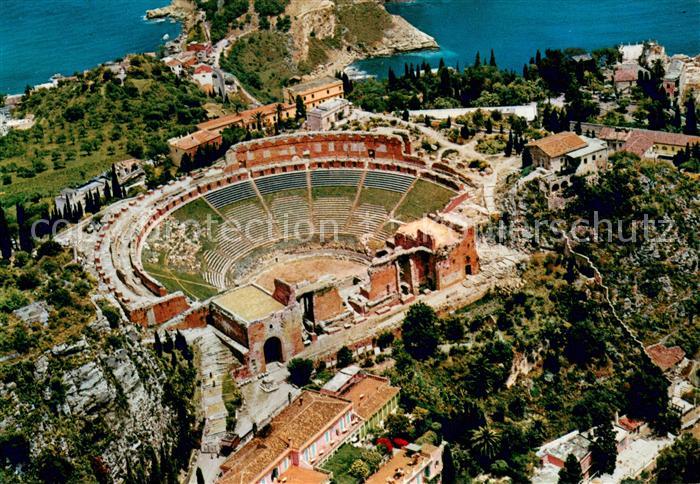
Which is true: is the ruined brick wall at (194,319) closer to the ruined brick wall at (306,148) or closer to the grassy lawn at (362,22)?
the ruined brick wall at (306,148)

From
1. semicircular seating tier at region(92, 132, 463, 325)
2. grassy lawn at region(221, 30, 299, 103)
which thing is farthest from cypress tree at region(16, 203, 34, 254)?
grassy lawn at region(221, 30, 299, 103)

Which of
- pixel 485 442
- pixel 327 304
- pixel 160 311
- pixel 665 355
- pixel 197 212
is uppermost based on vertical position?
pixel 197 212

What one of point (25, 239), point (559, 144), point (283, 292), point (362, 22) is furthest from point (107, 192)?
point (362, 22)

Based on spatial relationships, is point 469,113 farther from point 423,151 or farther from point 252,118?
point 252,118

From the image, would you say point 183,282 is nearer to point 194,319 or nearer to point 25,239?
point 194,319

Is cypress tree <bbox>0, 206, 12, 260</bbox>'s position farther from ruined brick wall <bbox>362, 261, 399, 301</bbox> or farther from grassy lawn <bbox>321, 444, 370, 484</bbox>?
grassy lawn <bbox>321, 444, 370, 484</bbox>

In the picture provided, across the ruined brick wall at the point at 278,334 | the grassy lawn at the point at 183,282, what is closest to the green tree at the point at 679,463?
the ruined brick wall at the point at 278,334

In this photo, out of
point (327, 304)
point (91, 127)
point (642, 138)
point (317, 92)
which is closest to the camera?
point (327, 304)
